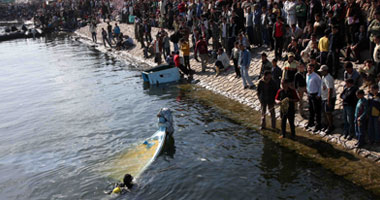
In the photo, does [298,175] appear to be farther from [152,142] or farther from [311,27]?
[311,27]

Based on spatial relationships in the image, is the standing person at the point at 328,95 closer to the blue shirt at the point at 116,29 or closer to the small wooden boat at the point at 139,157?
the small wooden boat at the point at 139,157

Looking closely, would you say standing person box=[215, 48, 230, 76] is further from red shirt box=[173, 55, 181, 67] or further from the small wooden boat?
the small wooden boat

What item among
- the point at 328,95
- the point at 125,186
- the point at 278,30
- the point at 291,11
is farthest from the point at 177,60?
the point at 125,186

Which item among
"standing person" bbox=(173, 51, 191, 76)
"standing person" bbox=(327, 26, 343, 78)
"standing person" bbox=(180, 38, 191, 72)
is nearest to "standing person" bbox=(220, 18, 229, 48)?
"standing person" bbox=(180, 38, 191, 72)

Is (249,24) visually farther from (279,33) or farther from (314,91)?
(314,91)

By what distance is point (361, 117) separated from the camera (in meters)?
10.1

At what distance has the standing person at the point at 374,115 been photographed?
32.4 feet

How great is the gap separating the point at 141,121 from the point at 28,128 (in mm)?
5868

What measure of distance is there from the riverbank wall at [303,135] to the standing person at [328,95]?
1.40 ft

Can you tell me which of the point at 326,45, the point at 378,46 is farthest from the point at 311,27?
the point at 378,46

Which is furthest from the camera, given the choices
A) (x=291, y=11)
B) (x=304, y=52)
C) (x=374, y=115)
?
(x=291, y=11)

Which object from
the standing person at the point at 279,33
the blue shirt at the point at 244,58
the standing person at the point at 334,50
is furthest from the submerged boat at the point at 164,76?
the standing person at the point at 334,50

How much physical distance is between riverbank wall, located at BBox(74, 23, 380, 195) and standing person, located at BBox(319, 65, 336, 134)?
1.40 feet

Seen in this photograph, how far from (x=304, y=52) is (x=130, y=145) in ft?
26.4
